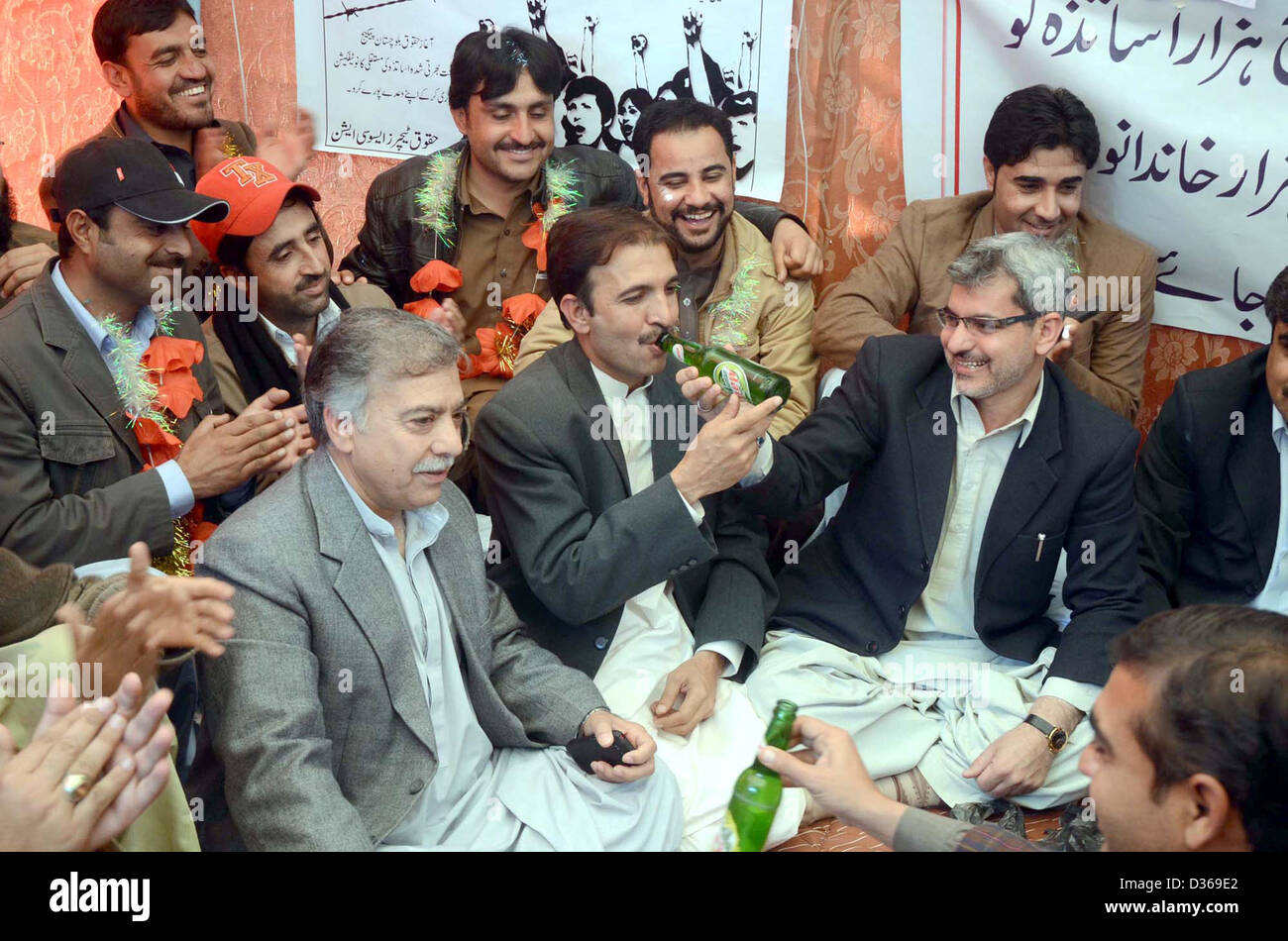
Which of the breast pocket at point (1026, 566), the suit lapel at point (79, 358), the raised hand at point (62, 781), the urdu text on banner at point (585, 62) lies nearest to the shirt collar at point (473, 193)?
the urdu text on banner at point (585, 62)

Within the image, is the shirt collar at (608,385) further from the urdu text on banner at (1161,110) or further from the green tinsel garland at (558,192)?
the urdu text on banner at (1161,110)

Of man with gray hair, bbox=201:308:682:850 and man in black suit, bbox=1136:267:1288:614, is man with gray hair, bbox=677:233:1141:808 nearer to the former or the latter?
man in black suit, bbox=1136:267:1288:614

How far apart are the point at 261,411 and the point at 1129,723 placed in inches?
84.8

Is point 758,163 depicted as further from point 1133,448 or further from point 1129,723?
point 1129,723

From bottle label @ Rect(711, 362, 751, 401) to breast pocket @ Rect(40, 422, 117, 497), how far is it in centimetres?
156

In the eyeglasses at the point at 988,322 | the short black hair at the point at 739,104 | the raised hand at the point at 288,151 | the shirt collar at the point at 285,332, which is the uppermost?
the short black hair at the point at 739,104

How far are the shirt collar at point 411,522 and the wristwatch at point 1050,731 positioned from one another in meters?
1.60

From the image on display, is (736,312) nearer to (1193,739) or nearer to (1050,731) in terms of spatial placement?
(1050,731)

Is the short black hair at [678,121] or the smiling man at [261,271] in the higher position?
the short black hair at [678,121]

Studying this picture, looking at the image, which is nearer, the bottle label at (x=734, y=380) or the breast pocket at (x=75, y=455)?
the breast pocket at (x=75, y=455)

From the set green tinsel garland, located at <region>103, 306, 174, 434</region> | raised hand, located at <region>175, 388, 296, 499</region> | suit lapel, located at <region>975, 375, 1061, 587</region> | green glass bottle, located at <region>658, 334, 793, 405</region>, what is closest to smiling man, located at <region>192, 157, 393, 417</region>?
green tinsel garland, located at <region>103, 306, 174, 434</region>

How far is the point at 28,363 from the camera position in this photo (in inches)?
121

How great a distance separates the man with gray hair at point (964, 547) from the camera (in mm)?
3387

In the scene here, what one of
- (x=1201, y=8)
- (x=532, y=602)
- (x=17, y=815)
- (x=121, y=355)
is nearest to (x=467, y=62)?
(x=121, y=355)
